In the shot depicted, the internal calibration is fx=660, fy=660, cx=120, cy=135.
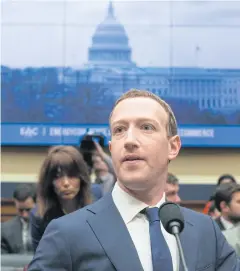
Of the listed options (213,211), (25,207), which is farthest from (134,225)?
(213,211)

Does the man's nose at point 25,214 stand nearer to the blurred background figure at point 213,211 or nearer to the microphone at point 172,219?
the blurred background figure at point 213,211

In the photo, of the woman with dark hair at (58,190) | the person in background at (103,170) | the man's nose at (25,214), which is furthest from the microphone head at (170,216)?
the man's nose at (25,214)

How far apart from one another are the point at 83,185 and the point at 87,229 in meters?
1.76

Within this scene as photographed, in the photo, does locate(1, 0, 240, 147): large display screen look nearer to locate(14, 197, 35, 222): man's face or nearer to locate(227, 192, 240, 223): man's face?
locate(14, 197, 35, 222): man's face

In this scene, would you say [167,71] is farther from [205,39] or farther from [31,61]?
[31,61]

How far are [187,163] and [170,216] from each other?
5677 millimetres

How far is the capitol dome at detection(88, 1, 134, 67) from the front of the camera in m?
7.15

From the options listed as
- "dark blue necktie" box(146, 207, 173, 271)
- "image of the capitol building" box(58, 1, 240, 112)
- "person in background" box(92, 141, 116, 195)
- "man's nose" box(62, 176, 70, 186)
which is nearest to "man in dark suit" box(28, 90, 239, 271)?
"dark blue necktie" box(146, 207, 173, 271)

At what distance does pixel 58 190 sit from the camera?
133 inches

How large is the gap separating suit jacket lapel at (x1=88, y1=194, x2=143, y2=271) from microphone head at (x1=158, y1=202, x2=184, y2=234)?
10 centimetres

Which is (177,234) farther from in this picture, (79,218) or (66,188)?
(66,188)

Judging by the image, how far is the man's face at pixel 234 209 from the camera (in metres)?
4.43

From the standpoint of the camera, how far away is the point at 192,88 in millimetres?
7102

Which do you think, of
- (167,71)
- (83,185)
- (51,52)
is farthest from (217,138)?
(83,185)
